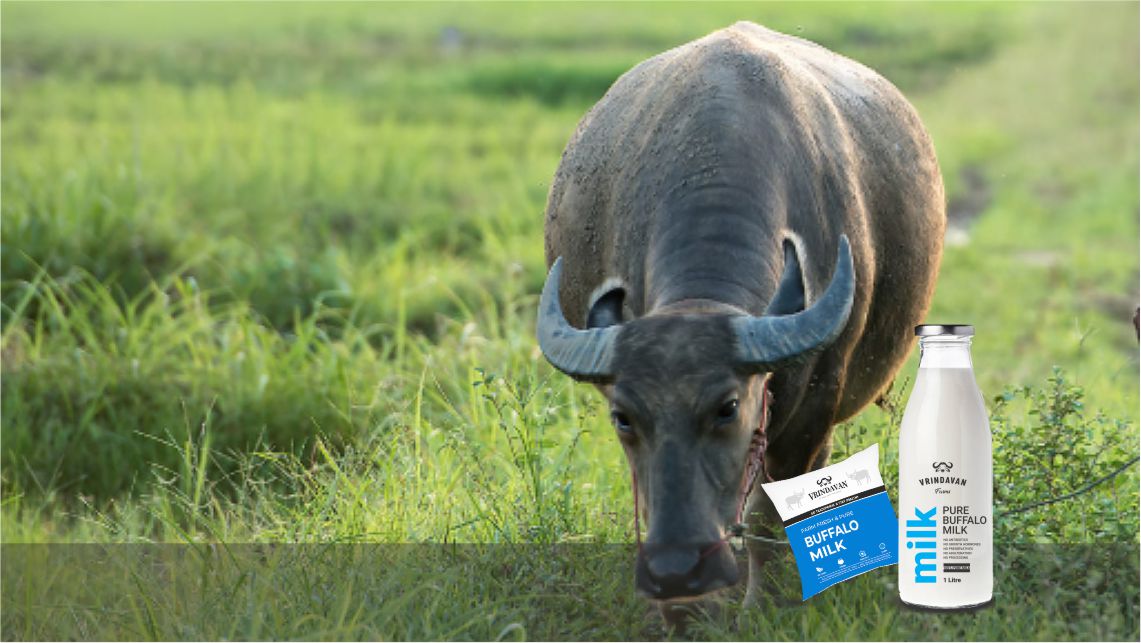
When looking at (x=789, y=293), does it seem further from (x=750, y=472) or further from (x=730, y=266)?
(x=750, y=472)

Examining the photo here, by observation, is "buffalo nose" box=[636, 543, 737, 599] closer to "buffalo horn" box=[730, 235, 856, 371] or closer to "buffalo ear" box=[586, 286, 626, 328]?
"buffalo horn" box=[730, 235, 856, 371]

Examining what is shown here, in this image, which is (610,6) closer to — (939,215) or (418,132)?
(418,132)

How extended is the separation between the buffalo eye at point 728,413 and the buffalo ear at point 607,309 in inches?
14.9

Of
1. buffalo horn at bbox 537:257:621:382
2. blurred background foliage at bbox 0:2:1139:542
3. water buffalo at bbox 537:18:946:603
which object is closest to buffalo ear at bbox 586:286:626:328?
water buffalo at bbox 537:18:946:603

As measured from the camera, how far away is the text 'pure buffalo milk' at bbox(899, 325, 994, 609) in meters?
3.39

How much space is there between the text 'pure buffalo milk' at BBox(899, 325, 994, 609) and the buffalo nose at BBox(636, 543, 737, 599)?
0.48 m

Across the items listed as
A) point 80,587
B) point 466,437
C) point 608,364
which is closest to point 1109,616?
point 608,364

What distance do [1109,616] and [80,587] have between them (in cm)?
268

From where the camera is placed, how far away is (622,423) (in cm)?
343

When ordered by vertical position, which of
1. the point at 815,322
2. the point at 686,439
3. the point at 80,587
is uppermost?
the point at 815,322

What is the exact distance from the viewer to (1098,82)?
52.6ft

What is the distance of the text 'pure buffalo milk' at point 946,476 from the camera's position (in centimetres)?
339

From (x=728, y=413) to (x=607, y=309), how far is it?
458 mm

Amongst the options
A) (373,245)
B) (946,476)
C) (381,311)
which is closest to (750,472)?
(946,476)
